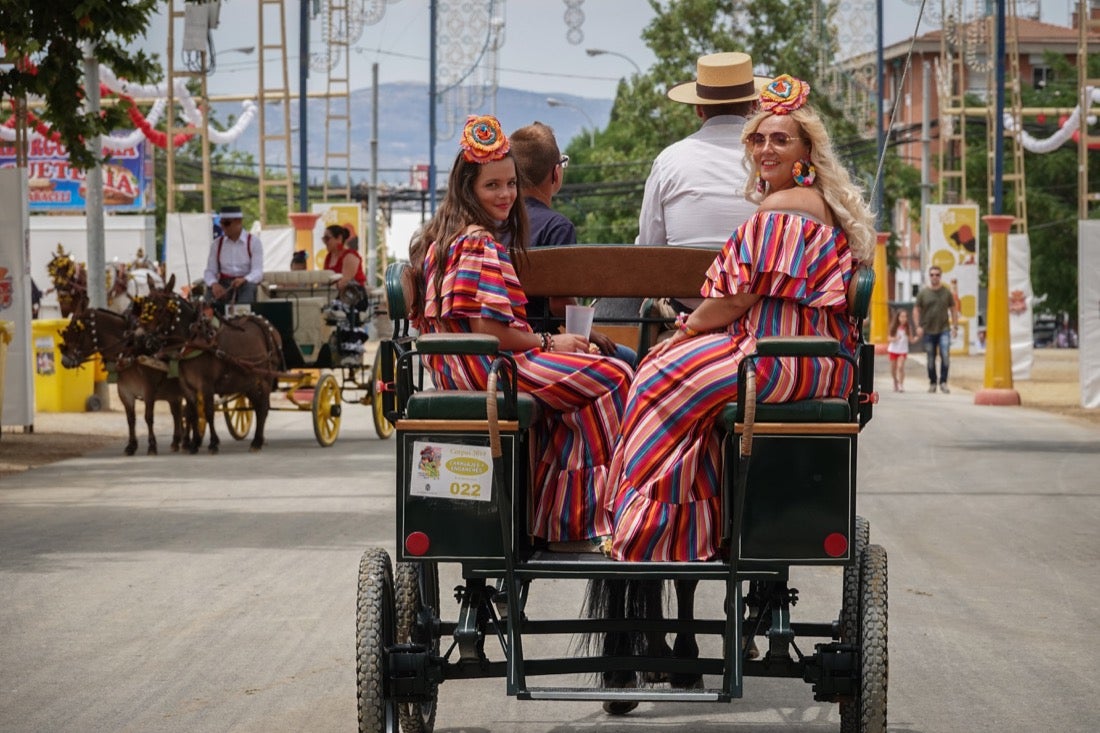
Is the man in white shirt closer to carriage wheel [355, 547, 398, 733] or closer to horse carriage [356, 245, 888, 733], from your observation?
horse carriage [356, 245, 888, 733]

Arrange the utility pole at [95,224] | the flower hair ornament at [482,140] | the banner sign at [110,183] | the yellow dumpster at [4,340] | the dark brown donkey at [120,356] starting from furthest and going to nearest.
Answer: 1. the banner sign at [110,183]
2. the utility pole at [95,224]
3. the yellow dumpster at [4,340]
4. the dark brown donkey at [120,356]
5. the flower hair ornament at [482,140]

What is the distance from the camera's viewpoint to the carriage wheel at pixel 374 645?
5.66 m

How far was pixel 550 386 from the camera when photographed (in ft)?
19.4

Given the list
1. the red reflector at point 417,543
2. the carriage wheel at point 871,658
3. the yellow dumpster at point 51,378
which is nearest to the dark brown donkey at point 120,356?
the yellow dumpster at point 51,378

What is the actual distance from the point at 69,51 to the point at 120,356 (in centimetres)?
306

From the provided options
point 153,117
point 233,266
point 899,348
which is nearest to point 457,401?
point 233,266

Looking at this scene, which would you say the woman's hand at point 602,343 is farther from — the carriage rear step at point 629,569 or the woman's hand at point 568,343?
the carriage rear step at point 629,569

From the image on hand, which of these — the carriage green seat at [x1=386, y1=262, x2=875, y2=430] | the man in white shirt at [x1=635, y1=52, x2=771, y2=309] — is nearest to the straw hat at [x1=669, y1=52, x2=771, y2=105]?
the man in white shirt at [x1=635, y1=52, x2=771, y2=309]

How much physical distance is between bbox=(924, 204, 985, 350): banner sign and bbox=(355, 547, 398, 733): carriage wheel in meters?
35.3

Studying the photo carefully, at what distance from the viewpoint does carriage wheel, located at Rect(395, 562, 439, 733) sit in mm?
6227

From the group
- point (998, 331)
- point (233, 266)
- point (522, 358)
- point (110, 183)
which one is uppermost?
point (110, 183)

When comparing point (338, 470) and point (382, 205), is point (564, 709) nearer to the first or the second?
point (338, 470)

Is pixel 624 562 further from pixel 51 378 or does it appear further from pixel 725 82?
pixel 51 378

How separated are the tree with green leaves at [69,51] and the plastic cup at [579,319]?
10.7 metres
